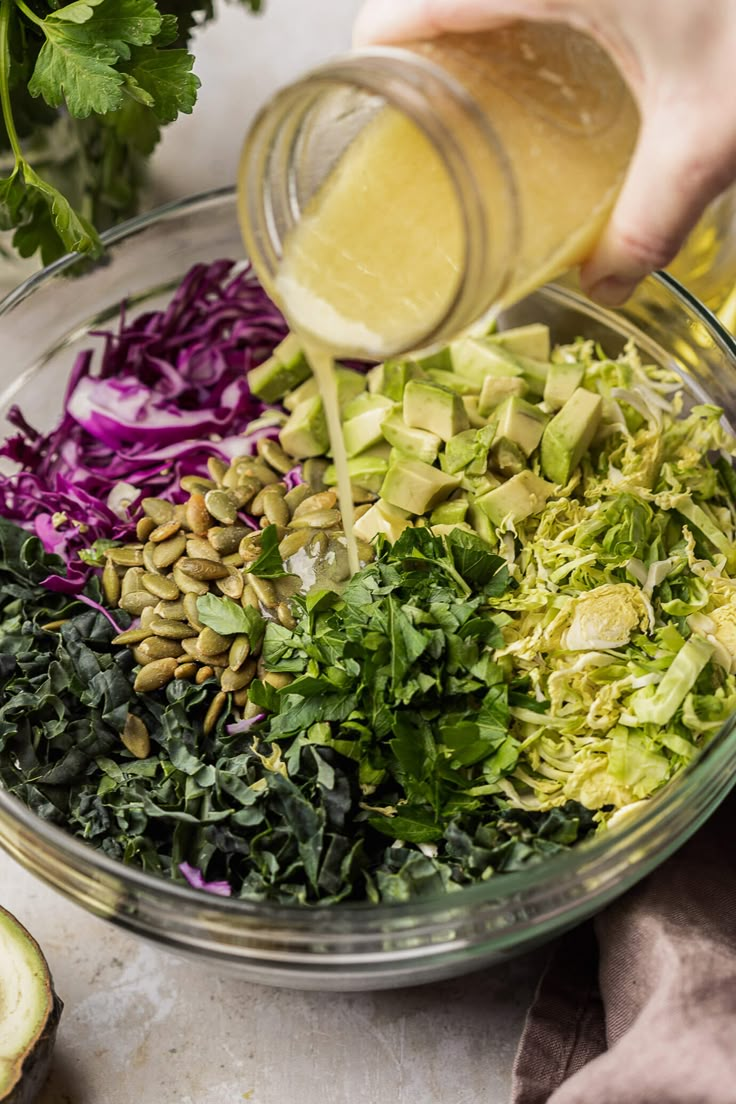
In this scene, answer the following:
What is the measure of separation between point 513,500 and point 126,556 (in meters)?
0.77

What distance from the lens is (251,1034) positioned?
2.07 meters

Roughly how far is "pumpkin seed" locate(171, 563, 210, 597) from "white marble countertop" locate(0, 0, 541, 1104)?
62cm

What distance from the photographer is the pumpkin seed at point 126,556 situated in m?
2.30

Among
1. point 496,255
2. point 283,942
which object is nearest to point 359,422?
point 496,255

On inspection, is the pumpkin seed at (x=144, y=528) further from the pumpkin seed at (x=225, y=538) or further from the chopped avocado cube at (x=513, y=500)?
the chopped avocado cube at (x=513, y=500)

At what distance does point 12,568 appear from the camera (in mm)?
2340

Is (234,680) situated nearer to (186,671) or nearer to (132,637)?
(186,671)

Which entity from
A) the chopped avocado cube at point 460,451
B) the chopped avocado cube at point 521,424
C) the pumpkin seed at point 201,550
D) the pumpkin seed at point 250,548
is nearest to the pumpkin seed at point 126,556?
the pumpkin seed at point 201,550

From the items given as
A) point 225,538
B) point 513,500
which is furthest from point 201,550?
point 513,500

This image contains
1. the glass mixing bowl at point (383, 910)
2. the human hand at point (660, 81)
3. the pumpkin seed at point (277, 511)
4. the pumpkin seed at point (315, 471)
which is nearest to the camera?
the human hand at point (660, 81)

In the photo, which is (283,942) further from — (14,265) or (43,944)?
(14,265)

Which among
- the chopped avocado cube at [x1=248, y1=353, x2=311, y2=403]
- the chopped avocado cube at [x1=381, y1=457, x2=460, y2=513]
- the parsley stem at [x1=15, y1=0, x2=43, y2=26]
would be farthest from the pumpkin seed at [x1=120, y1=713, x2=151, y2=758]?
the parsley stem at [x1=15, y1=0, x2=43, y2=26]

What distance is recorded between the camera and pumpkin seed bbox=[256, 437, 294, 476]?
8.04 ft

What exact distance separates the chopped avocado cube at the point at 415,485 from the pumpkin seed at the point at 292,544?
178 mm
